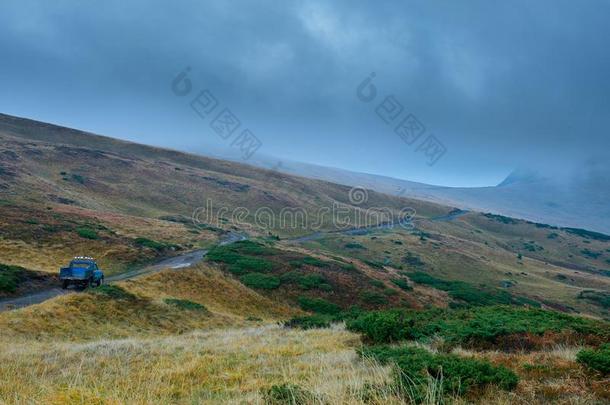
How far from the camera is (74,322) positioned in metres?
17.7

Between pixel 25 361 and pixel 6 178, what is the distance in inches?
2410

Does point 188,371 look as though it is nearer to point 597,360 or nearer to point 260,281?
point 597,360

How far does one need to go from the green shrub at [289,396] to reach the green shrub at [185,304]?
61.4 ft

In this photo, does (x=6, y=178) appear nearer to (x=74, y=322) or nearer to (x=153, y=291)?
(x=153, y=291)

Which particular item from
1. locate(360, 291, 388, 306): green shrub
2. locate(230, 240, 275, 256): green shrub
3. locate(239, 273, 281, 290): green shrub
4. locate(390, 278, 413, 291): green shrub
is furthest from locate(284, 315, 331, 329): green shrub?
locate(230, 240, 275, 256): green shrub

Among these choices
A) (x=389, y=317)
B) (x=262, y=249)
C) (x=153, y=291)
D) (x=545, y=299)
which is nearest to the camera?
(x=389, y=317)

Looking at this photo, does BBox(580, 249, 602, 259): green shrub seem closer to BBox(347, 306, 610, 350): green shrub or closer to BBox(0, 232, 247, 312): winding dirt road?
BBox(0, 232, 247, 312): winding dirt road

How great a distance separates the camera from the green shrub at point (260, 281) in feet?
103

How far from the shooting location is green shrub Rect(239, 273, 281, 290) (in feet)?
103

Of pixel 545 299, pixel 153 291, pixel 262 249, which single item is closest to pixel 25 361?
pixel 153 291

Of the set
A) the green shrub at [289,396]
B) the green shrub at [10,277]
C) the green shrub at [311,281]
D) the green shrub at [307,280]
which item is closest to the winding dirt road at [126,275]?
the green shrub at [10,277]

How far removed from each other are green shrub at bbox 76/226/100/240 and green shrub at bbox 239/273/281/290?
15.1m

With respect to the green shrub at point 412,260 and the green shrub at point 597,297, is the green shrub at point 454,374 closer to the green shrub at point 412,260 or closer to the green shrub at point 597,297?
the green shrub at point 412,260

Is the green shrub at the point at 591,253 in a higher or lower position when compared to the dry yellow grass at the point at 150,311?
higher
